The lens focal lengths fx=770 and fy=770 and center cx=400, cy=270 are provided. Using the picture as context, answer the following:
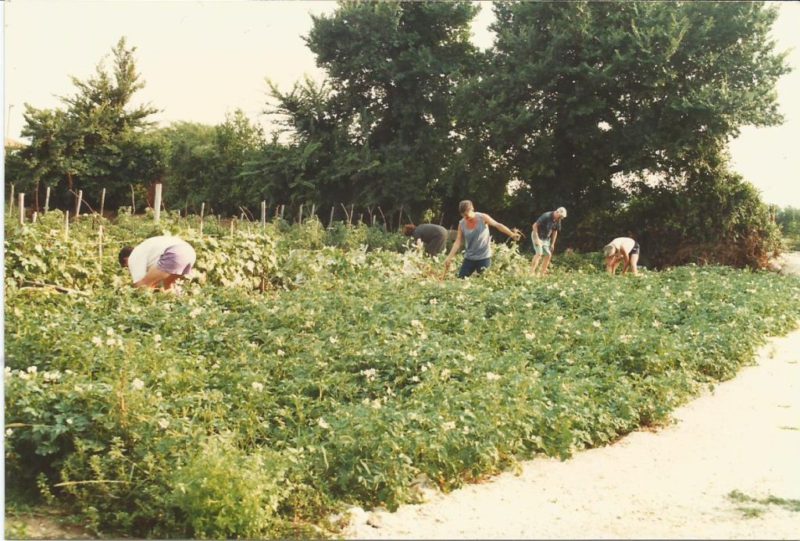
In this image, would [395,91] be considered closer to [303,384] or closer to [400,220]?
[400,220]

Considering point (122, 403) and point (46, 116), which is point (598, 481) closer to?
point (122, 403)

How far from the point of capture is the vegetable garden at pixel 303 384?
380 cm

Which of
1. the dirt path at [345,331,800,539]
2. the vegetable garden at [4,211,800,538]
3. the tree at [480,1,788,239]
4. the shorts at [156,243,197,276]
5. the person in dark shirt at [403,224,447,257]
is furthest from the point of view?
the tree at [480,1,788,239]

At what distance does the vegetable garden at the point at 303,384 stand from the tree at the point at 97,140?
324 centimetres

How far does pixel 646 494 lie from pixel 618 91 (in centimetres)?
1611

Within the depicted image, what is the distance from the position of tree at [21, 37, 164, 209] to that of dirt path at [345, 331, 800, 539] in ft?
25.6

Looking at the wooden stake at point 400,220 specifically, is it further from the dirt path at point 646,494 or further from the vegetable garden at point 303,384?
the dirt path at point 646,494

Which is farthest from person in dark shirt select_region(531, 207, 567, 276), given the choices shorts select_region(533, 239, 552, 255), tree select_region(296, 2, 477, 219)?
tree select_region(296, 2, 477, 219)

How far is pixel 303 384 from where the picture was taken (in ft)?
16.6

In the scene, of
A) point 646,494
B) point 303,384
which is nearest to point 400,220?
point 303,384

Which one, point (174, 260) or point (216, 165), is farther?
point (216, 165)

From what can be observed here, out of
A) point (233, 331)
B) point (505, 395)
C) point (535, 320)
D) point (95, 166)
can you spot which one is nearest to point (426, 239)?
point (95, 166)

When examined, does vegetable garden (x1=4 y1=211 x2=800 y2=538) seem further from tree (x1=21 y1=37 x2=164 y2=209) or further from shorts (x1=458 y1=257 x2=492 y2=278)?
tree (x1=21 y1=37 x2=164 y2=209)

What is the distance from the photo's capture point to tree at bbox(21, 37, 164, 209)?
1153 centimetres
